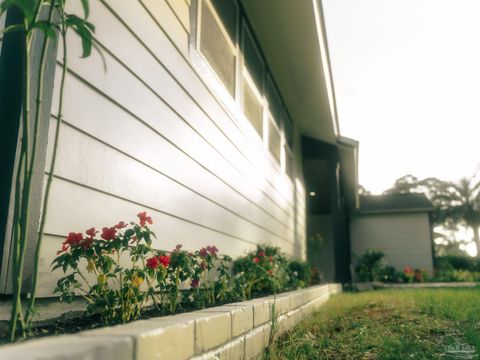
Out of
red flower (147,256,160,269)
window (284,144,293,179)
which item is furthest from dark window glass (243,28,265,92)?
red flower (147,256,160,269)

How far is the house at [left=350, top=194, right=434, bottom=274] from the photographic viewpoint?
14.9 meters

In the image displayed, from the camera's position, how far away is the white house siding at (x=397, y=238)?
14828mm

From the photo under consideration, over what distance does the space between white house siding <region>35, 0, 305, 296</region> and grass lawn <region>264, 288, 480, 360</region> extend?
102 centimetres

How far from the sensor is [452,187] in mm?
29344

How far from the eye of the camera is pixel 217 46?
412 cm

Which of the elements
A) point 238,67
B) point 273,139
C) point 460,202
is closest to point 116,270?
point 238,67

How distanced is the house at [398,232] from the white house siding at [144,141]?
12070mm

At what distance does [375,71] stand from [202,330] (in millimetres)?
8891

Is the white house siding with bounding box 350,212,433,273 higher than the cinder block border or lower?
higher

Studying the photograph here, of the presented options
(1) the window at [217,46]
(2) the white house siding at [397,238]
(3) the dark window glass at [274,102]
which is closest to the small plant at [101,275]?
(1) the window at [217,46]

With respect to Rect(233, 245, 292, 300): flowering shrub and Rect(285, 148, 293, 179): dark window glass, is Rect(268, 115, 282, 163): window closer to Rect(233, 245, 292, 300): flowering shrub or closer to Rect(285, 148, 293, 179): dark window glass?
Rect(285, 148, 293, 179): dark window glass

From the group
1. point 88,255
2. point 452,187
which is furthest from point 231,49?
point 452,187

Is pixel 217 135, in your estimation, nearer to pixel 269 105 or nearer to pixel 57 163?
pixel 57 163

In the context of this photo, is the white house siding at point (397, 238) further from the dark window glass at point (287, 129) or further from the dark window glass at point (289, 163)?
the dark window glass at point (287, 129)
